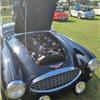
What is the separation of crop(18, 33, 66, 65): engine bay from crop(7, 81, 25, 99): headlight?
1.86 ft

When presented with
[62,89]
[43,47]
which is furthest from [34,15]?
[62,89]

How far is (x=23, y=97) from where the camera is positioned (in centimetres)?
325

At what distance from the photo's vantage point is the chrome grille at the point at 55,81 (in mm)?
3307

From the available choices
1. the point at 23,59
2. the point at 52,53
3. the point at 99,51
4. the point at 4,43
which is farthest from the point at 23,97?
the point at 99,51

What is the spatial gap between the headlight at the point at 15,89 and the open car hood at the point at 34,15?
164 cm

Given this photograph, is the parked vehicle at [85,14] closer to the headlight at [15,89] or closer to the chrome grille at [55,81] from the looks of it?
the chrome grille at [55,81]

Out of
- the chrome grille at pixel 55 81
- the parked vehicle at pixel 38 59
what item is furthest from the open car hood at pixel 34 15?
the chrome grille at pixel 55 81

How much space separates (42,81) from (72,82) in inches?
23.2

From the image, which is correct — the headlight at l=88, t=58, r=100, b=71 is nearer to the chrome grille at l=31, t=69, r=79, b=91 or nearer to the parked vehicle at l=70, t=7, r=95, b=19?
the chrome grille at l=31, t=69, r=79, b=91

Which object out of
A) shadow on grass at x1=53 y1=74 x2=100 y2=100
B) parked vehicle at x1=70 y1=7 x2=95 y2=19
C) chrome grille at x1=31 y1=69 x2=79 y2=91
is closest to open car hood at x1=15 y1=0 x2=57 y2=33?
chrome grille at x1=31 y1=69 x2=79 y2=91

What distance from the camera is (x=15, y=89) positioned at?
3.11m

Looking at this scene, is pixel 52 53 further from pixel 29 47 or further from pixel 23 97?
pixel 23 97

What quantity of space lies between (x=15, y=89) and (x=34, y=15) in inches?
76.0

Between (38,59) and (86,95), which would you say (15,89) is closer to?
(38,59)
